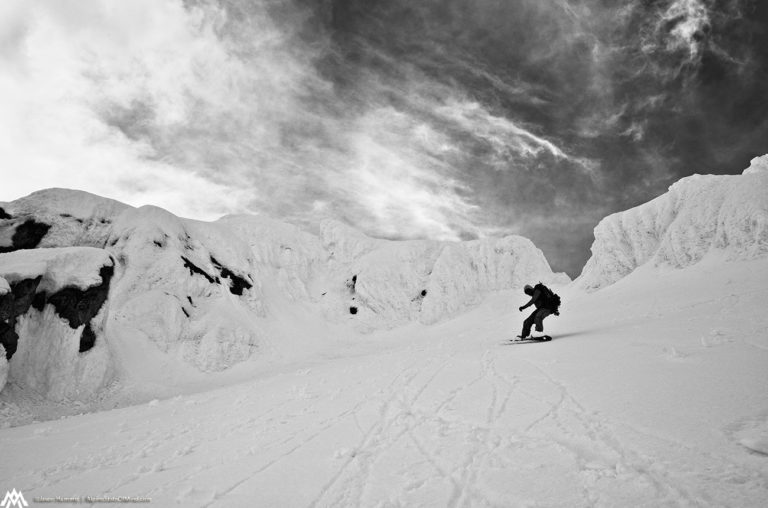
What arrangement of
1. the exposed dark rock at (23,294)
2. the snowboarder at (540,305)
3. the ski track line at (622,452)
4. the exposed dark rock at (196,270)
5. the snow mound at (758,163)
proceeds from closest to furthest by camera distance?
the ski track line at (622,452) < the snowboarder at (540,305) < the exposed dark rock at (23,294) < the exposed dark rock at (196,270) < the snow mound at (758,163)

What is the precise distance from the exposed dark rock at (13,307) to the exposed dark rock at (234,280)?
1236 inches

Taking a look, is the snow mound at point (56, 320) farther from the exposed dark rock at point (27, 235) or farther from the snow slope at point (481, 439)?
the snow slope at point (481, 439)

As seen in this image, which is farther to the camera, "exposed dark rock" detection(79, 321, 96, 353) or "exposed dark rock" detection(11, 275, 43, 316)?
"exposed dark rock" detection(79, 321, 96, 353)

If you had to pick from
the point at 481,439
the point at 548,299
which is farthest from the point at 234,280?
the point at 481,439

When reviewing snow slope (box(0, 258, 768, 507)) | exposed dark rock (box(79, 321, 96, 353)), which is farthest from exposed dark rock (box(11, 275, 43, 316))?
snow slope (box(0, 258, 768, 507))

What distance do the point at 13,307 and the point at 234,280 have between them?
1372 inches

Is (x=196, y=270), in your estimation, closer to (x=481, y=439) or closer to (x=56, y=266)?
(x=56, y=266)

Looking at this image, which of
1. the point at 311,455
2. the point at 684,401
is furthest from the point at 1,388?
the point at 684,401

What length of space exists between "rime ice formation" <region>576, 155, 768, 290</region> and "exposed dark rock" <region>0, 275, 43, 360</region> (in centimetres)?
4987

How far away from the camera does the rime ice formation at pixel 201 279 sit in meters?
27.4

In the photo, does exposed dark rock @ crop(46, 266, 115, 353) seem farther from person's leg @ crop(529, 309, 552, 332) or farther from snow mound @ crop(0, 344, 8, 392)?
person's leg @ crop(529, 309, 552, 332)

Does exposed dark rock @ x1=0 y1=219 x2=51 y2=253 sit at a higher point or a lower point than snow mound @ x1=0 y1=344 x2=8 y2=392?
higher

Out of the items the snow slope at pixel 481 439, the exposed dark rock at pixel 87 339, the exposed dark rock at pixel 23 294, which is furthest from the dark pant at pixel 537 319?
the exposed dark rock at pixel 87 339

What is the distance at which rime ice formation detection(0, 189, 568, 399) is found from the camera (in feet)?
89.9
